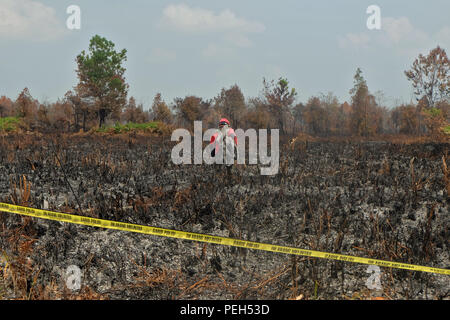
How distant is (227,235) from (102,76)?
872 inches

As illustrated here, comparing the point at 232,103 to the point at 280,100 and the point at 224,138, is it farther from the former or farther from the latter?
the point at 224,138

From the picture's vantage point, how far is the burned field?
Result: 3.55 meters

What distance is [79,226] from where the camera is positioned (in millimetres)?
4789

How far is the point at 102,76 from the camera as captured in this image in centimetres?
2427

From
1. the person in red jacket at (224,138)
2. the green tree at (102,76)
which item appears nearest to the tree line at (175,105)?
the green tree at (102,76)

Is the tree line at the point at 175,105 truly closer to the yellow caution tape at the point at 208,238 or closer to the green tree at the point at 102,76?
the green tree at the point at 102,76

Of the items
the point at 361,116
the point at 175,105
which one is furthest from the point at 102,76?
the point at 361,116

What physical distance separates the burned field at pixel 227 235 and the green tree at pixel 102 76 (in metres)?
17.9

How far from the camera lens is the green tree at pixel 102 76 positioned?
24.1 metres

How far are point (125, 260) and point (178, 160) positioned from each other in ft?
20.3

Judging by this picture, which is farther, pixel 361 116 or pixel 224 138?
pixel 361 116

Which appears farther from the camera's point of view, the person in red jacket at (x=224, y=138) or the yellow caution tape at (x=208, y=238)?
the person in red jacket at (x=224, y=138)

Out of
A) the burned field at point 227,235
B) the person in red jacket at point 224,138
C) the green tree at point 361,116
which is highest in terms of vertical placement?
the green tree at point 361,116
